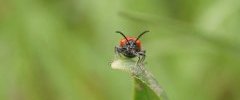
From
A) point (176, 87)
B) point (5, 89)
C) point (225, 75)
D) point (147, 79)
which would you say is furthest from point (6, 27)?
point (147, 79)

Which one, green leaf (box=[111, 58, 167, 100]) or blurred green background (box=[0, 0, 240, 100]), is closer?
green leaf (box=[111, 58, 167, 100])

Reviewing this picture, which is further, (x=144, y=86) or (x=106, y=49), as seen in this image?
(x=106, y=49)

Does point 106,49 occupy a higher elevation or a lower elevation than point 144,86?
higher

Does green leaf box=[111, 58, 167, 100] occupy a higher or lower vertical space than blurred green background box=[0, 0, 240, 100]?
lower

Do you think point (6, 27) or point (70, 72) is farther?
point (6, 27)

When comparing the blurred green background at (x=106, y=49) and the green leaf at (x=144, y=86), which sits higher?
the blurred green background at (x=106, y=49)

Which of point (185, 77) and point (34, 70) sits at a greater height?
point (185, 77)

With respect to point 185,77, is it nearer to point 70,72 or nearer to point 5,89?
point 70,72

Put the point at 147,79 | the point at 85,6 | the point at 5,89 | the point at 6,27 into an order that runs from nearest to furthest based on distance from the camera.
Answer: the point at 147,79 < the point at 5,89 < the point at 6,27 < the point at 85,6
